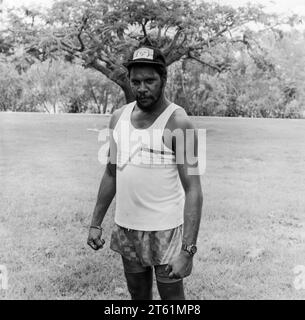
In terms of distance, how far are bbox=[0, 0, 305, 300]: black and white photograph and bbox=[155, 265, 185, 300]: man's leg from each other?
0.22 meters

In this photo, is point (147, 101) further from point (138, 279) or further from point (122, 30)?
point (122, 30)

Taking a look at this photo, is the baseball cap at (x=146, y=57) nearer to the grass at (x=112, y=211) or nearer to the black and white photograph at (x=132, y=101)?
the black and white photograph at (x=132, y=101)

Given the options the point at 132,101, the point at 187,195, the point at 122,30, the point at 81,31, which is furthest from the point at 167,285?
the point at 81,31

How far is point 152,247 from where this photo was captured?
5.96 ft

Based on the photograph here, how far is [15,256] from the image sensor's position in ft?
11.0

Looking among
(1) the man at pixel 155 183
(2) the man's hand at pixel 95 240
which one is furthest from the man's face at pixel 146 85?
(2) the man's hand at pixel 95 240

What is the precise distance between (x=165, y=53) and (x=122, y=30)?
0.57 meters

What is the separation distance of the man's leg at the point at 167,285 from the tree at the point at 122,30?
9.75 feet

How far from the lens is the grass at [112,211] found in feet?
9.80

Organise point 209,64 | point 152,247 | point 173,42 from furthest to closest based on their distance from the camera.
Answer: point 209,64
point 173,42
point 152,247

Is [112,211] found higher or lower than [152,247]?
lower
